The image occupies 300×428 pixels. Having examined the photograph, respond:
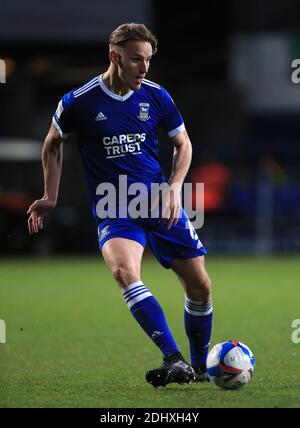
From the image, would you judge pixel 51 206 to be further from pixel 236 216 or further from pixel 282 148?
pixel 282 148

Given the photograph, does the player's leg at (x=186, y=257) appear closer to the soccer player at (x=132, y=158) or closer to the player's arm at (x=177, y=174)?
the soccer player at (x=132, y=158)

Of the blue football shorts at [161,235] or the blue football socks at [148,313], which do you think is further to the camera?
the blue football shorts at [161,235]

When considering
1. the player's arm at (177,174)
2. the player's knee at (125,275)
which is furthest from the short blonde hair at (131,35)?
the player's knee at (125,275)

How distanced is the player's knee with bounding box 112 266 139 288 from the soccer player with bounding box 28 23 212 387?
1.4 inches

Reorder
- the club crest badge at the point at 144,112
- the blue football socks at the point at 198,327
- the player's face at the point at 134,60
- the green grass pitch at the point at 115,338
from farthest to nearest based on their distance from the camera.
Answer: the blue football socks at the point at 198,327
the club crest badge at the point at 144,112
the player's face at the point at 134,60
the green grass pitch at the point at 115,338

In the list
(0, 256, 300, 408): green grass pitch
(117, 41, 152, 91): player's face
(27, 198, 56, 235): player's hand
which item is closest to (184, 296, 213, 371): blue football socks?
(0, 256, 300, 408): green grass pitch

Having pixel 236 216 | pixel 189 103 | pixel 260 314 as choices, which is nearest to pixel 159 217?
pixel 260 314

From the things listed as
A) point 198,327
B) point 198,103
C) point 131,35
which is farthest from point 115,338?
point 198,103

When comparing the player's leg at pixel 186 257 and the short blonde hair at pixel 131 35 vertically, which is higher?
the short blonde hair at pixel 131 35

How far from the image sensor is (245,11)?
91.0ft

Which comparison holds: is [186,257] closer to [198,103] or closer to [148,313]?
[148,313]

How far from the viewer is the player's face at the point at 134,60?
6219mm

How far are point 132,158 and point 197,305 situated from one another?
3.38 feet

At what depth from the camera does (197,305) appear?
261 inches
